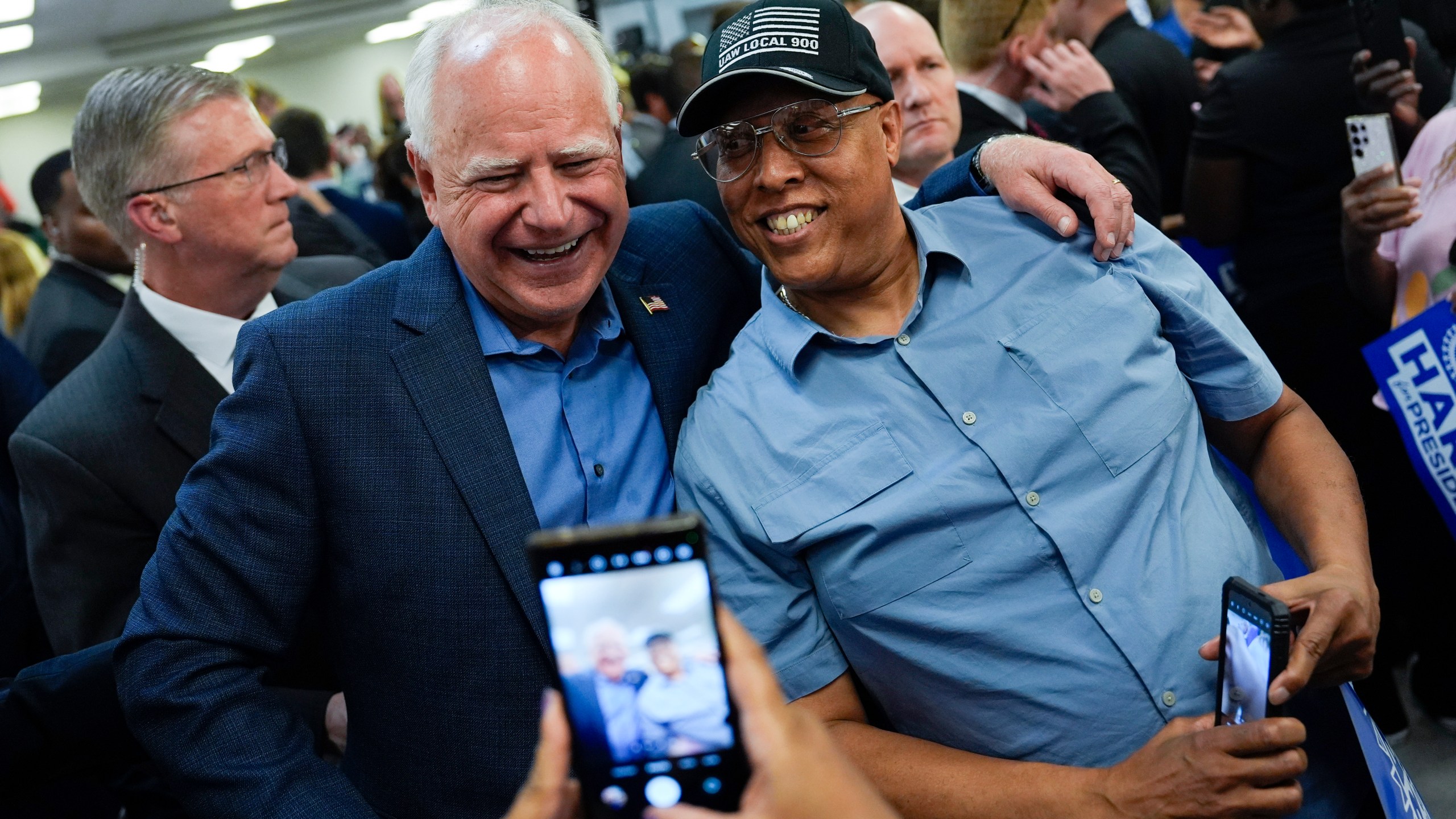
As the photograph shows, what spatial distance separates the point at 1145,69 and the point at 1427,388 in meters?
1.64

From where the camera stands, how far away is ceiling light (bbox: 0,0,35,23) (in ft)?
33.8

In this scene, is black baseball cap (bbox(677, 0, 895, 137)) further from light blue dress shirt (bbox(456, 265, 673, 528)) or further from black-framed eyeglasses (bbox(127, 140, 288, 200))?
black-framed eyeglasses (bbox(127, 140, 288, 200))

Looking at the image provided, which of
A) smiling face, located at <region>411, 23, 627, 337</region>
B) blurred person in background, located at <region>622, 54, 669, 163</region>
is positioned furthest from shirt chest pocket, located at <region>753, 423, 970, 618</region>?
blurred person in background, located at <region>622, 54, 669, 163</region>

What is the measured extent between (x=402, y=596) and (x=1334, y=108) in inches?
115

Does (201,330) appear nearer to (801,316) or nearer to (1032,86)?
(801,316)

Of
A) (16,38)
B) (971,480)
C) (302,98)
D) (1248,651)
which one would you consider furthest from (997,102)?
(302,98)

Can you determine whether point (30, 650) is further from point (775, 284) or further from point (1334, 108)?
point (1334, 108)

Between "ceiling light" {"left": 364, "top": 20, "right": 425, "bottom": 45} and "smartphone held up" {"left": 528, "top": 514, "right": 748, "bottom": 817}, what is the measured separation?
16934 millimetres

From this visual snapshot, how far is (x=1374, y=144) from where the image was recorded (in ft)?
8.98

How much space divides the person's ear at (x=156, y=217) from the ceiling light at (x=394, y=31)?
49.3ft

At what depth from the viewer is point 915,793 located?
5.32 ft

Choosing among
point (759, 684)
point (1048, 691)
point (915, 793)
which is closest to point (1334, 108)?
point (1048, 691)

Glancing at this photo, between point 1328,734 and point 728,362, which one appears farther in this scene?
point 728,362

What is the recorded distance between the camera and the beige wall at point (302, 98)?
16672 millimetres
